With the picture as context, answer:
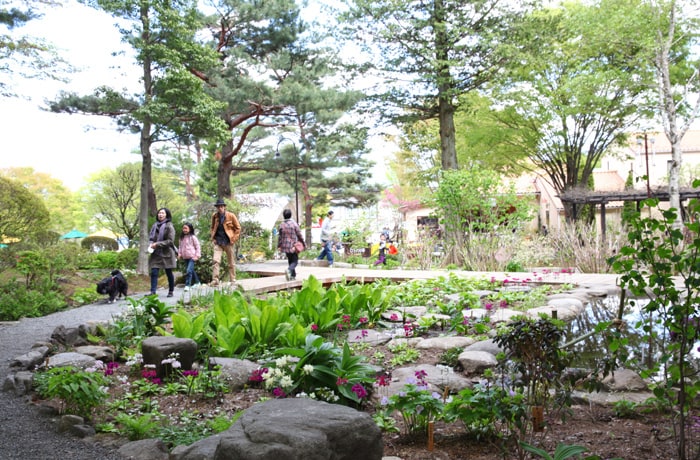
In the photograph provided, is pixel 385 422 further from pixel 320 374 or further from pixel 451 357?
pixel 451 357

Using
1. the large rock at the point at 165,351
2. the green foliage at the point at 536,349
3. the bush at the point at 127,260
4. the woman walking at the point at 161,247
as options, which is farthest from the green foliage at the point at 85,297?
the green foliage at the point at 536,349

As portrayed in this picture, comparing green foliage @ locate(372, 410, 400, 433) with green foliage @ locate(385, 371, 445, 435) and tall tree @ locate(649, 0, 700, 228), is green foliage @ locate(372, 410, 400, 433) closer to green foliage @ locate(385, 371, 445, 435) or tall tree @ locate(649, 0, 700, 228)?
green foliage @ locate(385, 371, 445, 435)

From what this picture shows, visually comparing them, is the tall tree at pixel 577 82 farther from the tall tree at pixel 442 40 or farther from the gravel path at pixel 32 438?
the gravel path at pixel 32 438

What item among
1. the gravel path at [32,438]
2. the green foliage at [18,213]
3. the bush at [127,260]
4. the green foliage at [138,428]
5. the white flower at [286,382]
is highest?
the green foliage at [18,213]

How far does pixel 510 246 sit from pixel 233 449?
1083cm

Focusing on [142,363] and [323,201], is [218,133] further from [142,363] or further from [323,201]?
[323,201]

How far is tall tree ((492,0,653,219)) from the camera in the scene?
1689 cm

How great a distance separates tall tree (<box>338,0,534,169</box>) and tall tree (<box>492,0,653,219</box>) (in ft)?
2.84

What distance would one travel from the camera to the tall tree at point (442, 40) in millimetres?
15094

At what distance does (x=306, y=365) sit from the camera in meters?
3.28

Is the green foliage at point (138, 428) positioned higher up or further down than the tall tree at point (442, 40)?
further down

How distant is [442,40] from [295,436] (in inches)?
590

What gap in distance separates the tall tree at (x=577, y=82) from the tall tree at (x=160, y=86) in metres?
8.86

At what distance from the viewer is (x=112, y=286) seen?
29.7 ft
